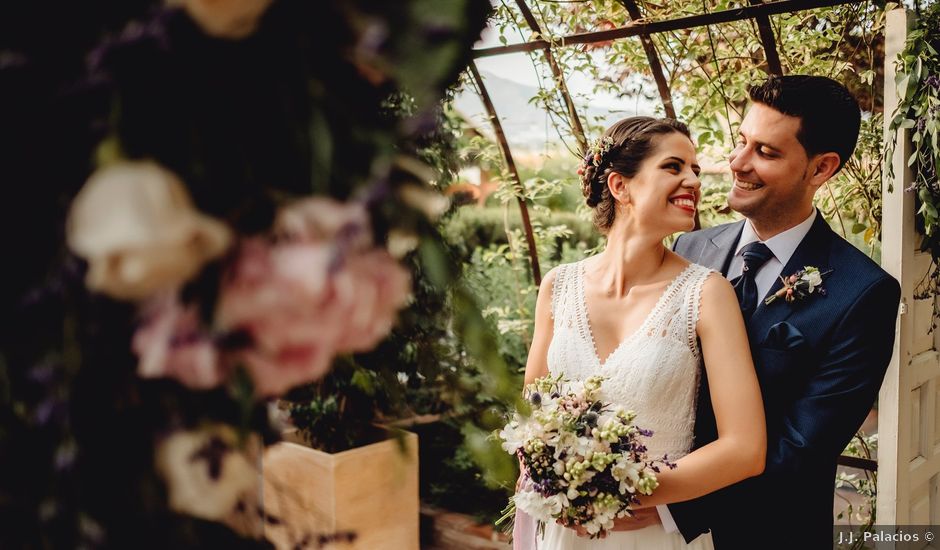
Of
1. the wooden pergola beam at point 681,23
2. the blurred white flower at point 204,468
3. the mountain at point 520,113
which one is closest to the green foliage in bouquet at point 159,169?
the blurred white flower at point 204,468

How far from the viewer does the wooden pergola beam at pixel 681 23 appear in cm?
261

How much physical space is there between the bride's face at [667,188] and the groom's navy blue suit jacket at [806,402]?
1.29 feet

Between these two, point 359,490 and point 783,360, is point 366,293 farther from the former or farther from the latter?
point 359,490

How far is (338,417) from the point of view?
3.65 m

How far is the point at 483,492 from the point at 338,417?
1254mm

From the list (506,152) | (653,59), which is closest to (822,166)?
(653,59)

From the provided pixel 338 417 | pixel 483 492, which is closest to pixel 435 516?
pixel 483 492

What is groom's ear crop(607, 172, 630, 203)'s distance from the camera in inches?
88.7

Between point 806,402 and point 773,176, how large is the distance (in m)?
0.72

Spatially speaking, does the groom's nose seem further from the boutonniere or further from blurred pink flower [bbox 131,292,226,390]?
blurred pink flower [bbox 131,292,226,390]

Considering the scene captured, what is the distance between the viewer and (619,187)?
228cm

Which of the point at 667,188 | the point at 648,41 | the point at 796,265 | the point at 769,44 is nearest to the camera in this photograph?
the point at 667,188

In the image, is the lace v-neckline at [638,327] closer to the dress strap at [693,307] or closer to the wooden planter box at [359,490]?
the dress strap at [693,307]

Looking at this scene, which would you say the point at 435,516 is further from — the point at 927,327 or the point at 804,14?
the point at 804,14
